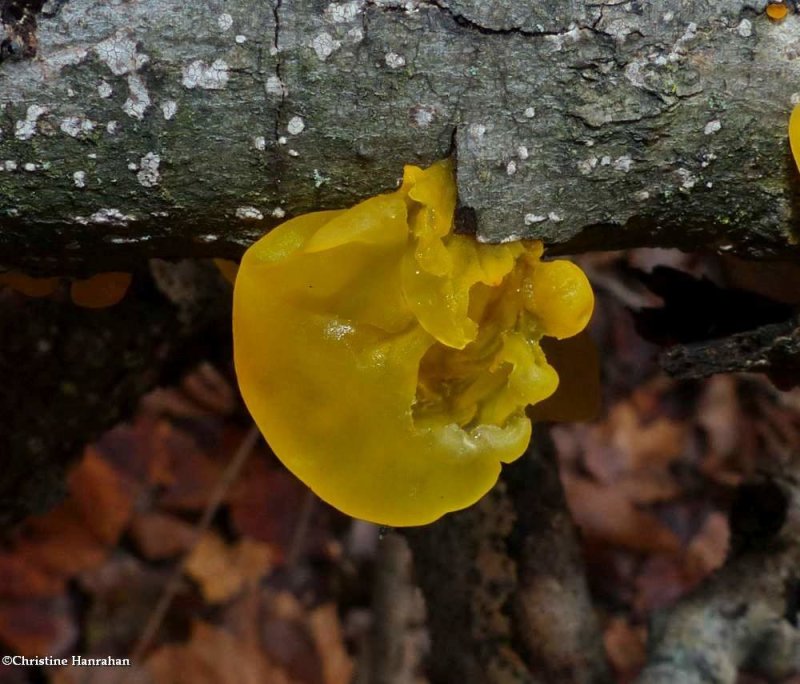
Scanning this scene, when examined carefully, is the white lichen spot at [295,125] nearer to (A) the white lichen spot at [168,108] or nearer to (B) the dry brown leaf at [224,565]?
(A) the white lichen spot at [168,108]

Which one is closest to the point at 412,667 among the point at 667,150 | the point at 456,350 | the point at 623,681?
the point at 623,681

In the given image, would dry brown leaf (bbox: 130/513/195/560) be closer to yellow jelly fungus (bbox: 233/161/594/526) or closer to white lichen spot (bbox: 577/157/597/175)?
yellow jelly fungus (bbox: 233/161/594/526)

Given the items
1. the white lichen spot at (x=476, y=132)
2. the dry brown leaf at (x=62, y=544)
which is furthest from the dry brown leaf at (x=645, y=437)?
the white lichen spot at (x=476, y=132)

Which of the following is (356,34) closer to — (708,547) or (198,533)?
(198,533)

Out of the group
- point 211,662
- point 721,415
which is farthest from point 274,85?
point 721,415

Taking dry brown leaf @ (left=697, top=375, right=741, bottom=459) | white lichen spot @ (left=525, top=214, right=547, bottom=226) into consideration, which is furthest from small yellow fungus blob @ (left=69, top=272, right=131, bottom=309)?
dry brown leaf @ (left=697, top=375, right=741, bottom=459)

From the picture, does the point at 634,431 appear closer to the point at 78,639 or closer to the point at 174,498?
the point at 174,498
